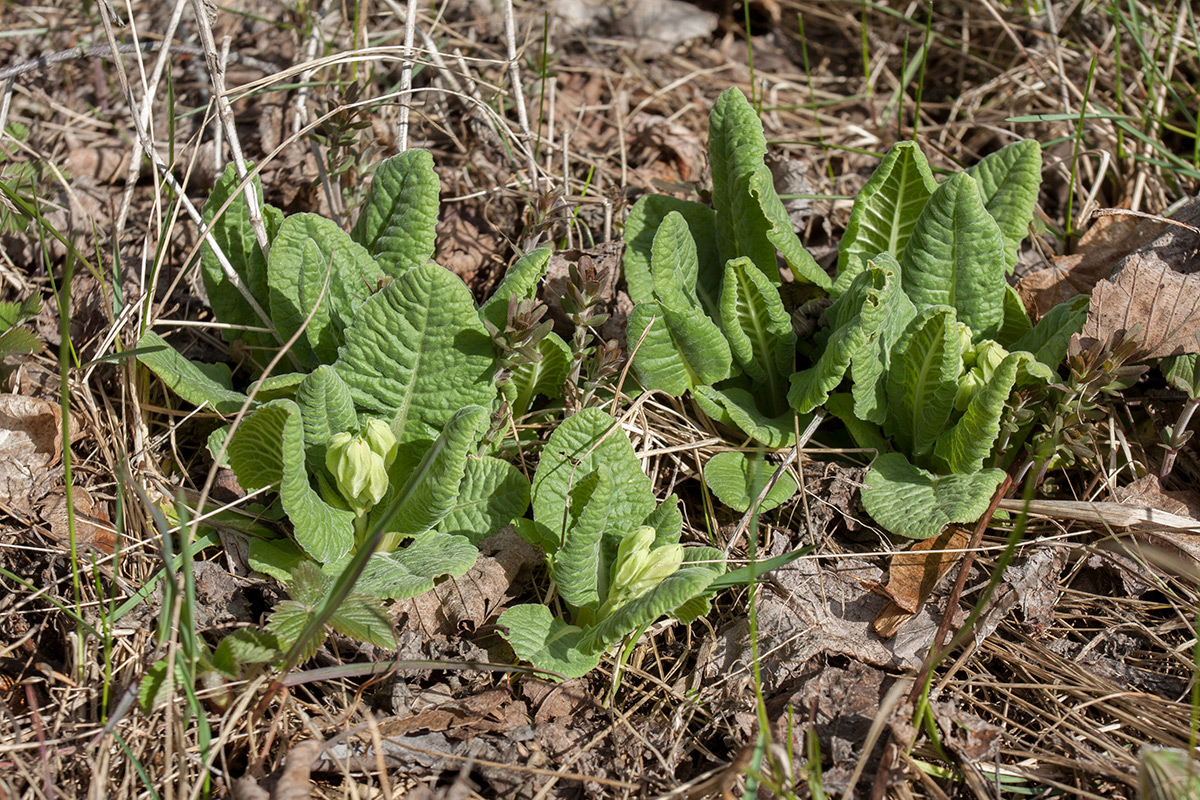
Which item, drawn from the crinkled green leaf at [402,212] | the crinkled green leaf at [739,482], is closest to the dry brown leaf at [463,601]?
the crinkled green leaf at [739,482]

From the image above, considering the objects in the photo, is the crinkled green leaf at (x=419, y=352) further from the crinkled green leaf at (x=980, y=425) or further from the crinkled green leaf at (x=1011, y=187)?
the crinkled green leaf at (x=1011, y=187)

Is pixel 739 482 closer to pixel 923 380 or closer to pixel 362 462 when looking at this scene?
pixel 923 380

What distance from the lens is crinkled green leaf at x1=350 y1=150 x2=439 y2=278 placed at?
98.8 inches

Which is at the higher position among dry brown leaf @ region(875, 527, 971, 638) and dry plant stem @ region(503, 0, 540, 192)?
dry plant stem @ region(503, 0, 540, 192)

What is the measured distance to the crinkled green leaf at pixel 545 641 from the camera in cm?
208

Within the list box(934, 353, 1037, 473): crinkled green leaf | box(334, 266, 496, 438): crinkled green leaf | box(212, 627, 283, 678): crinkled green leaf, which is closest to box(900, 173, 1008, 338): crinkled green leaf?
box(934, 353, 1037, 473): crinkled green leaf

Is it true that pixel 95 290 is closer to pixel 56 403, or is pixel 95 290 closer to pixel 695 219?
pixel 56 403

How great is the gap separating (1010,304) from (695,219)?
3.18 ft

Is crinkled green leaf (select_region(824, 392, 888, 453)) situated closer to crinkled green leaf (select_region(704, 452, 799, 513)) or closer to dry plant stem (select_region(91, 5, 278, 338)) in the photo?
crinkled green leaf (select_region(704, 452, 799, 513))

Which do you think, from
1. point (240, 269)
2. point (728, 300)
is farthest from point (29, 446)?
point (728, 300)

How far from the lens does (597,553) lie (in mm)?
2219

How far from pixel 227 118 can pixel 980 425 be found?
208 cm

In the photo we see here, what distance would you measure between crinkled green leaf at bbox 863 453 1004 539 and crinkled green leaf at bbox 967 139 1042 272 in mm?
690

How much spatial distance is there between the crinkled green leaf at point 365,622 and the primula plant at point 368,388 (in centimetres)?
2
